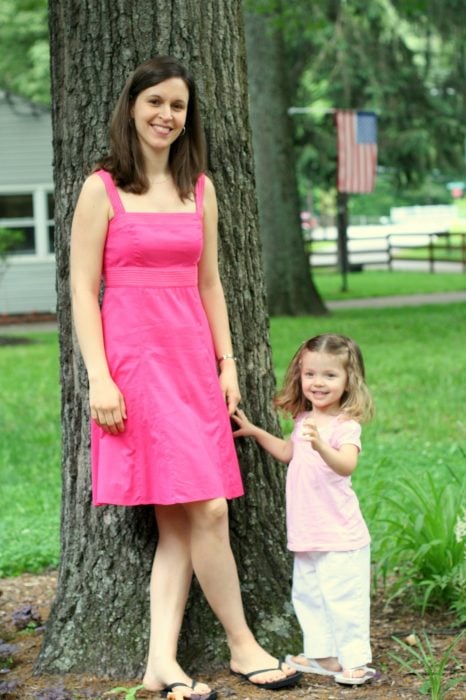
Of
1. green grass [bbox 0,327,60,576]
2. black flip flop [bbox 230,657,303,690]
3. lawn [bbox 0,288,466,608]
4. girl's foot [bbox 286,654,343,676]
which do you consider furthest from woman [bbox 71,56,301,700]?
green grass [bbox 0,327,60,576]

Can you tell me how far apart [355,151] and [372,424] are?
1286 centimetres

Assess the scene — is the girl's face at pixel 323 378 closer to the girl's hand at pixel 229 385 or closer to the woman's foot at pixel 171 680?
the girl's hand at pixel 229 385

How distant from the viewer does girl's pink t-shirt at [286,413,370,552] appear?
412cm

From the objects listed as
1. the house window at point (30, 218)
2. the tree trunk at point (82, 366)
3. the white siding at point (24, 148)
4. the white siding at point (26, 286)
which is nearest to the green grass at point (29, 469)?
the tree trunk at point (82, 366)

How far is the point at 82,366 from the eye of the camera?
4270 millimetres

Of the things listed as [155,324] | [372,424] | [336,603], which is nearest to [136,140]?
[155,324]

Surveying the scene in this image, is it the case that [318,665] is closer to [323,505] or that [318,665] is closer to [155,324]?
[323,505]

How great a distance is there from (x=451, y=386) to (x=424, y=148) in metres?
19.5

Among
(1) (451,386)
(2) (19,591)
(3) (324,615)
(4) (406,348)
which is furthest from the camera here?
(4) (406,348)

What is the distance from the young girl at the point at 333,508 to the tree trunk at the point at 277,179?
50.9ft

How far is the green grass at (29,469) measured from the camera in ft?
20.4

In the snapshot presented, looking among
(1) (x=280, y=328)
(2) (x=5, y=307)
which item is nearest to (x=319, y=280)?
(2) (x=5, y=307)

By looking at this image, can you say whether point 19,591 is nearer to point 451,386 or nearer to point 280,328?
point 451,386

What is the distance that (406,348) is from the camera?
14.1 m
